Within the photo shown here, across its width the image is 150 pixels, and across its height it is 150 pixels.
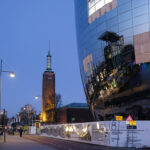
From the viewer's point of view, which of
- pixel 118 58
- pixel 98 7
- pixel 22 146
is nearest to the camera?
pixel 22 146

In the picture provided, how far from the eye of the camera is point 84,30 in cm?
3241

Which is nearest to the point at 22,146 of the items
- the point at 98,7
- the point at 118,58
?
the point at 118,58

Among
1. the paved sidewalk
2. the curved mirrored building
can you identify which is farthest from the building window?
the paved sidewalk

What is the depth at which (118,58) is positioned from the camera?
81.9ft

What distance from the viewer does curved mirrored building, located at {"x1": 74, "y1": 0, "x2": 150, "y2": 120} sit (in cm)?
2334

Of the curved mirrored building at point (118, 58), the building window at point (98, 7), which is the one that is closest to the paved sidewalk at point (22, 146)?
the curved mirrored building at point (118, 58)

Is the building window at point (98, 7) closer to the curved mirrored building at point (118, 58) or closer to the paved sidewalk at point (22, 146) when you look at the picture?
the curved mirrored building at point (118, 58)

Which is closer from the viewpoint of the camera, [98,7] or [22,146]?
[22,146]

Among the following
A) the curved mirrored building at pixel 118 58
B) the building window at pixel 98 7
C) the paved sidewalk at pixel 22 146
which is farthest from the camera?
the building window at pixel 98 7

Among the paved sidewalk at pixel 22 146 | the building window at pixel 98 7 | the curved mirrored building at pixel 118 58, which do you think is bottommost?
the paved sidewalk at pixel 22 146

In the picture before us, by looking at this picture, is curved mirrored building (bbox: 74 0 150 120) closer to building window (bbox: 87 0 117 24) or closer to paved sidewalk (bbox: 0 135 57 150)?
building window (bbox: 87 0 117 24)

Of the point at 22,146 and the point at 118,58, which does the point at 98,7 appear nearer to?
the point at 118,58

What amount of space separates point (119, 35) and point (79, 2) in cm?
1134

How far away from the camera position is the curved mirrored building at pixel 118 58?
23.3 m
